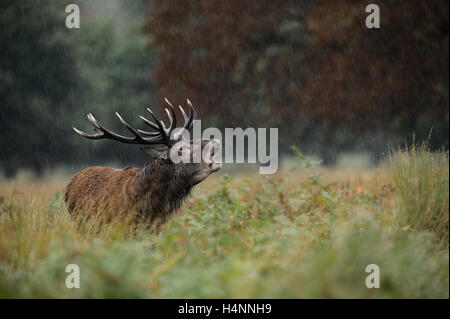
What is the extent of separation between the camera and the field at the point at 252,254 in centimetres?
354

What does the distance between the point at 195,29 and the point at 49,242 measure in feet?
32.5

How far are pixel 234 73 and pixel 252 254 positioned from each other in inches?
356

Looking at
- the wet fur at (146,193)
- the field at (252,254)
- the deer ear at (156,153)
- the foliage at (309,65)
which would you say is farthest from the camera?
the foliage at (309,65)

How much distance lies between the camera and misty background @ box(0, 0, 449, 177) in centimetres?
1063

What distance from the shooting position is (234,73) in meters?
13.0

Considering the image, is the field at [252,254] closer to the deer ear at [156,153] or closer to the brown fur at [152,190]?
the brown fur at [152,190]

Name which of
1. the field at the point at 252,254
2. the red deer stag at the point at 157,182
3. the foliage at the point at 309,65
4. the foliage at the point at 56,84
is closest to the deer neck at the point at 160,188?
the red deer stag at the point at 157,182

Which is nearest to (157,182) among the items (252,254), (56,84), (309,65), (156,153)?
(156,153)

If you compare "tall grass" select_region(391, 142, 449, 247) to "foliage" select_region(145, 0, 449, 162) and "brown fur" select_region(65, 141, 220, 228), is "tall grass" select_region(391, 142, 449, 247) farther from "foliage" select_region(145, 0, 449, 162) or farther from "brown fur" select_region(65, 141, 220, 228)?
"foliage" select_region(145, 0, 449, 162)

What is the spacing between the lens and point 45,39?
17000 mm

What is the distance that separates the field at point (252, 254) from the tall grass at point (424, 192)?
0.01 m

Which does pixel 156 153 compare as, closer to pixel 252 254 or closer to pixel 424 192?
pixel 252 254
